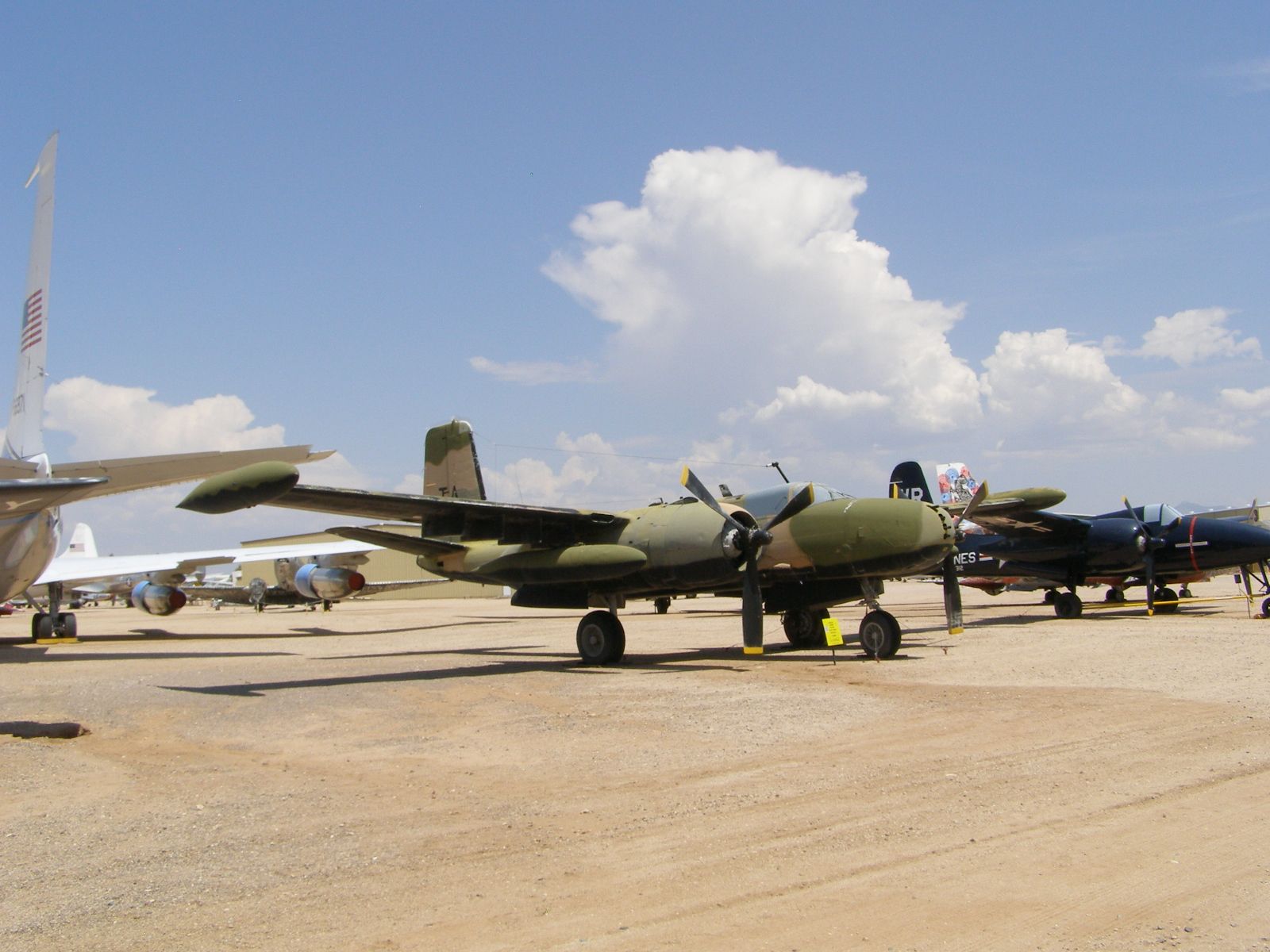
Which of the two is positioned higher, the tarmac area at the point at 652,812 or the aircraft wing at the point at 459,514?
the aircraft wing at the point at 459,514

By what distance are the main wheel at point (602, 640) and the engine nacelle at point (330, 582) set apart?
861 inches

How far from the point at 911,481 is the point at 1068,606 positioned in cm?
598

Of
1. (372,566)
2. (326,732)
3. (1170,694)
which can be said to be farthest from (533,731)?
(372,566)

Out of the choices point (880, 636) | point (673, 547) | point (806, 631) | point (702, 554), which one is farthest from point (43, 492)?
point (880, 636)

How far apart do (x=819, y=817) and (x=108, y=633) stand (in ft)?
110

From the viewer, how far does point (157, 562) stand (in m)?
31.2

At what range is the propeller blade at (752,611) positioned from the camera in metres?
14.4

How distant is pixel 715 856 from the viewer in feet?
17.4

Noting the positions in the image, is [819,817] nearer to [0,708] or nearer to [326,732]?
[326,732]

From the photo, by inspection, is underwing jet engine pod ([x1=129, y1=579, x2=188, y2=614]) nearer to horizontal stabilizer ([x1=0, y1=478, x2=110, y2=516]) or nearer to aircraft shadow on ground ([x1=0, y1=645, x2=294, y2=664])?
aircraft shadow on ground ([x1=0, y1=645, x2=294, y2=664])

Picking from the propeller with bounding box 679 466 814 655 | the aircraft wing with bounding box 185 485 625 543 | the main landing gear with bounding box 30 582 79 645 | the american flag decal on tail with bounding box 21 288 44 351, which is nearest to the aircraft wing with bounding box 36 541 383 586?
the main landing gear with bounding box 30 582 79 645

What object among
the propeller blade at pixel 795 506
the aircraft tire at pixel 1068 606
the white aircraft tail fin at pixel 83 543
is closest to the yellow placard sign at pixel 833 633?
the propeller blade at pixel 795 506

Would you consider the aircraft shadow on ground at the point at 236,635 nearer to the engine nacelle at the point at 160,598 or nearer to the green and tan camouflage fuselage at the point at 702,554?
the engine nacelle at the point at 160,598

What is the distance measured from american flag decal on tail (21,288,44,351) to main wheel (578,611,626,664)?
13.5 m
